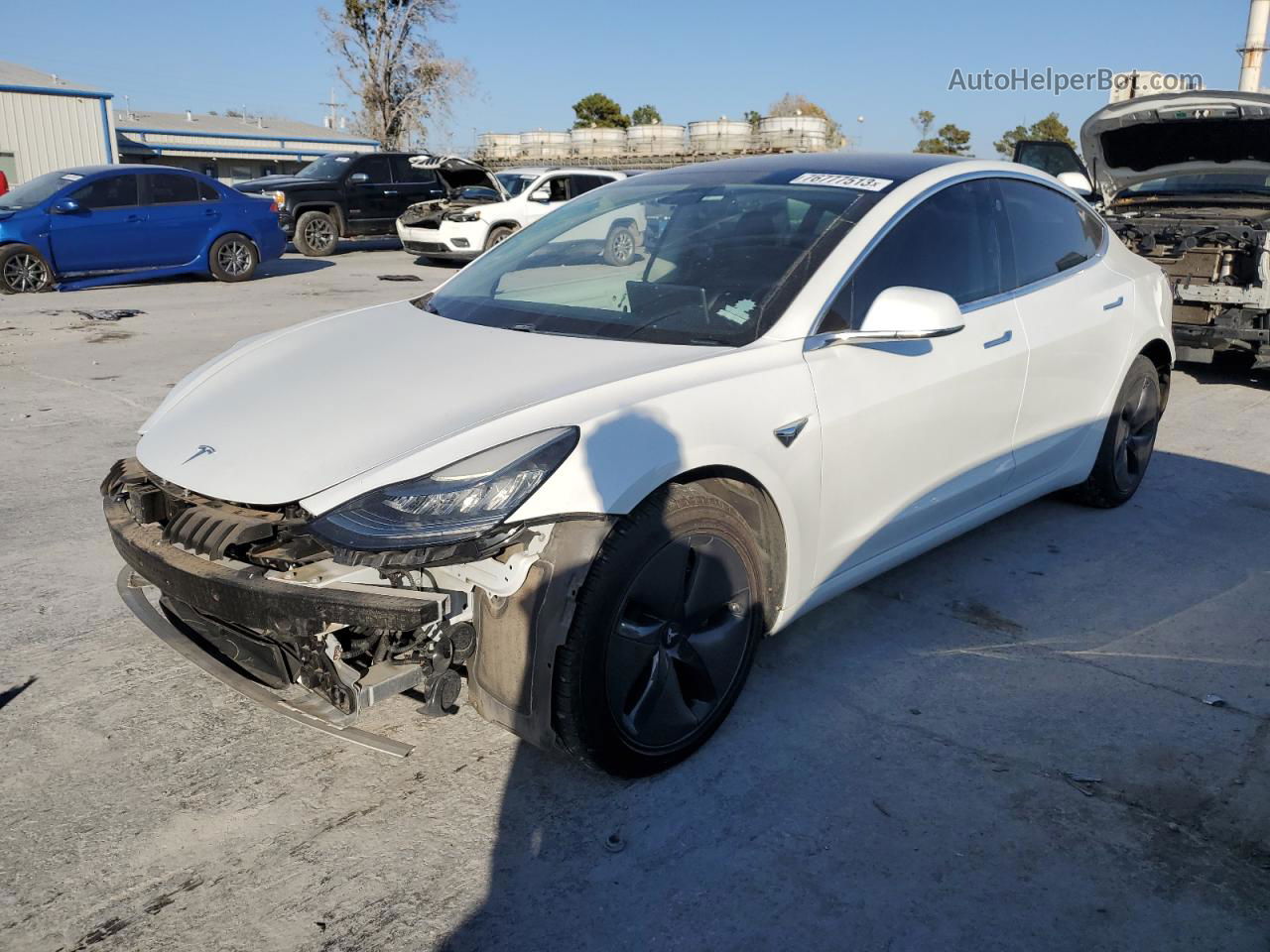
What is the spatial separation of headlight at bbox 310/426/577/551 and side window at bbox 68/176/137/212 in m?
12.8

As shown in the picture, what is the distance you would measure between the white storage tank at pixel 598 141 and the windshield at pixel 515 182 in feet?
79.6

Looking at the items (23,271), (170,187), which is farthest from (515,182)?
(23,271)

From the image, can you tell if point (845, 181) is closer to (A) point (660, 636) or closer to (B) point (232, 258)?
(A) point (660, 636)

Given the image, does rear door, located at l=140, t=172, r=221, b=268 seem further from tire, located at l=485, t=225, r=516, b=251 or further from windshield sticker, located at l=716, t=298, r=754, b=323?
windshield sticker, located at l=716, t=298, r=754, b=323

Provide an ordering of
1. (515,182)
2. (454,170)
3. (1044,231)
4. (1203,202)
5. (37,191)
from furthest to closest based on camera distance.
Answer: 1. (515,182)
2. (454,170)
3. (37,191)
4. (1203,202)
5. (1044,231)

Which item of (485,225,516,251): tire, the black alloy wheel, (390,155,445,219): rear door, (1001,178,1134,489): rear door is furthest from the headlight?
(390,155,445,219): rear door

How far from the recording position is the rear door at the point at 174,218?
1377cm

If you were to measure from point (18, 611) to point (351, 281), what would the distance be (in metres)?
12.2

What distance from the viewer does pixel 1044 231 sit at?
177 inches

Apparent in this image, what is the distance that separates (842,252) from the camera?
343cm

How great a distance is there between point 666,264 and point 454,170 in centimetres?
1721

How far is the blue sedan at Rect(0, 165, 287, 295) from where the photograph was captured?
42.4 feet

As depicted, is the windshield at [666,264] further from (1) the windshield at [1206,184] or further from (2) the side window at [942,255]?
(1) the windshield at [1206,184]

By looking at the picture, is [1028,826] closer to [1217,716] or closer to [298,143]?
[1217,716]
